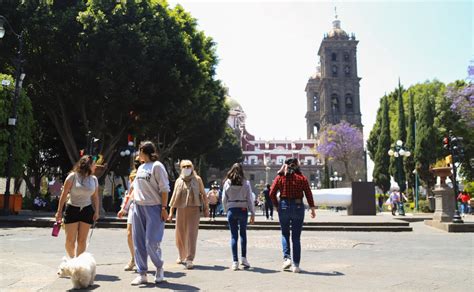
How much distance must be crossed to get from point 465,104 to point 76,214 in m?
39.7

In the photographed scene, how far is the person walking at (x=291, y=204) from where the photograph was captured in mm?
6324

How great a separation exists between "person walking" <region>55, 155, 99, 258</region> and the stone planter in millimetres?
14480

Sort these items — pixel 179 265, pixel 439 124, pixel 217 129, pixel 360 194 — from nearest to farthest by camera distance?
pixel 179 265, pixel 360 194, pixel 217 129, pixel 439 124

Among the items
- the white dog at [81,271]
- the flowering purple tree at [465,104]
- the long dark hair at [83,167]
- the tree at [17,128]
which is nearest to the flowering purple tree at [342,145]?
the flowering purple tree at [465,104]

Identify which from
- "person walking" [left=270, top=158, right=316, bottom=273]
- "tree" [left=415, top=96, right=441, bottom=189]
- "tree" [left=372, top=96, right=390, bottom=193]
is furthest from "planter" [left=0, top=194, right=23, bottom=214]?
"tree" [left=372, top=96, right=390, bottom=193]

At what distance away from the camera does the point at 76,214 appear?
19.1 ft

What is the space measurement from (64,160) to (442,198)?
2433 cm

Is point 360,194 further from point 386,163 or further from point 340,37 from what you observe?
point 340,37

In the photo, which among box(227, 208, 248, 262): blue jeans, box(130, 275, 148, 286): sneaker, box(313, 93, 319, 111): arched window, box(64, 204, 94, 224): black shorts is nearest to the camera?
box(130, 275, 148, 286): sneaker

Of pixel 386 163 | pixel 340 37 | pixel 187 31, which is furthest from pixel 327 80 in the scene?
pixel 187 31

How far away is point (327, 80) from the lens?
80.7 m

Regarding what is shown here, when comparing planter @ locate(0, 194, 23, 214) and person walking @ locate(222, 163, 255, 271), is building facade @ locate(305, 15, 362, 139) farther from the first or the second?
person walking @ locate(222, 163, 255, 271)

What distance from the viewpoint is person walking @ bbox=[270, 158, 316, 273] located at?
20.7ft

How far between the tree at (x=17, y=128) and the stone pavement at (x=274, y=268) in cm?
1079
